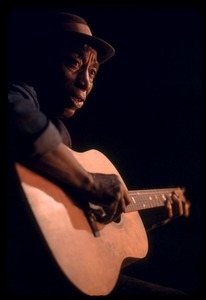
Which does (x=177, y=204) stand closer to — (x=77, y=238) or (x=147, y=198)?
(x=147, y=198)

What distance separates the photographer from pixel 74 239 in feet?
4.41

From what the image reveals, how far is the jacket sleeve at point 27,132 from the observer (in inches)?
47.7

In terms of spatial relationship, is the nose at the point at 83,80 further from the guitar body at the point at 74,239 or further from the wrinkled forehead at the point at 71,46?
the guitar body at the point at 74,239

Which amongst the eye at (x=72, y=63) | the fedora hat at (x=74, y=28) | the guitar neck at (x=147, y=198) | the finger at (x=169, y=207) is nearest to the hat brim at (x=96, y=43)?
the fedora hat at (x=74, y=28)

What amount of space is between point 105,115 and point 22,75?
1229mm

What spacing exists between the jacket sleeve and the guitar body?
79 mm

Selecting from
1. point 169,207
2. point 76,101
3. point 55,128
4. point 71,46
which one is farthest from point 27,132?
point 169,207

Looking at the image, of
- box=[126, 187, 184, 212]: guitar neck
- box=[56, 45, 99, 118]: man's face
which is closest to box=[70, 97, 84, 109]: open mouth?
box=[56, 45, 99, 118]: man's face

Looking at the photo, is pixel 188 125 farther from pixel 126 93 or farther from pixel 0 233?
pixel 0 233

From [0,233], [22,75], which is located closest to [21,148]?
[0,233]

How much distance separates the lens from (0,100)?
131cm

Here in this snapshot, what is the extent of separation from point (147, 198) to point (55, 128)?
A: 961mm

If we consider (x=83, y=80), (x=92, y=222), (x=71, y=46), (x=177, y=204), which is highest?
(x=71, y=46)

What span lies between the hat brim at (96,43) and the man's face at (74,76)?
0.13 feet
